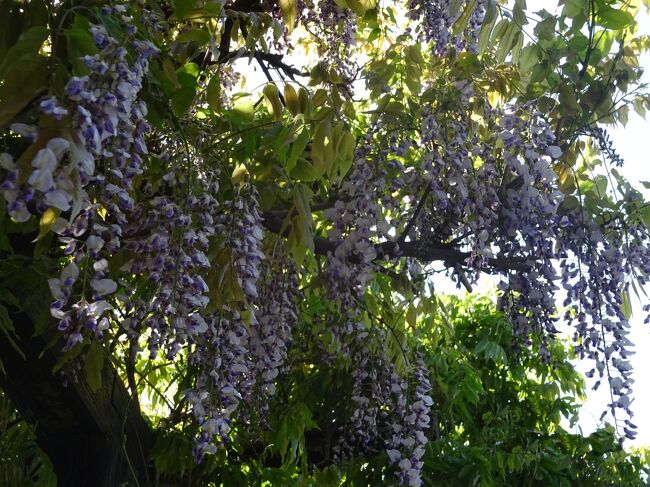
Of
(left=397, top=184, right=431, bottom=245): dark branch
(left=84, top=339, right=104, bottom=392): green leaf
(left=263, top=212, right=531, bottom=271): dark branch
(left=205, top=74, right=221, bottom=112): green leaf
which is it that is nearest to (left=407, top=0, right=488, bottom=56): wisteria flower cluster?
(left=397, top=184, right=431, bottom=245): dark branch

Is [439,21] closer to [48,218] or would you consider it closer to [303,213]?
[303,213]

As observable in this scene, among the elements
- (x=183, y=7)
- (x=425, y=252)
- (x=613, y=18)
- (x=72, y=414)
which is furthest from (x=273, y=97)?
(x=72, y=414)

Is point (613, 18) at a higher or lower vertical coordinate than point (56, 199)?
higher

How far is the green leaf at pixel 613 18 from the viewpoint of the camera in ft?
8.47

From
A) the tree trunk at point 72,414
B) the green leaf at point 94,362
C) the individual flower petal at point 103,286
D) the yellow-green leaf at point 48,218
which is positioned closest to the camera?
the yellow-green leaf at point 48,218

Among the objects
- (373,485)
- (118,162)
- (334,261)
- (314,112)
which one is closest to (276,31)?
(314,112)

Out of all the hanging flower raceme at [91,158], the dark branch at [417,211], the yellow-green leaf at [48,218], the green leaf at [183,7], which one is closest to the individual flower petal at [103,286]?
the hanging flower raceme at [91,158]

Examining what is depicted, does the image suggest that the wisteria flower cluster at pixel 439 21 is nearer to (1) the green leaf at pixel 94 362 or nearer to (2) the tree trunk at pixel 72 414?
(2) the tree trunk at pixel 72 414

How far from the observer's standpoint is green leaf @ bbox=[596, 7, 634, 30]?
8.47 ft

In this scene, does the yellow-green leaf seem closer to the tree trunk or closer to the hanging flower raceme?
the hanging flower raceme

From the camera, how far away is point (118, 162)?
1.51 m

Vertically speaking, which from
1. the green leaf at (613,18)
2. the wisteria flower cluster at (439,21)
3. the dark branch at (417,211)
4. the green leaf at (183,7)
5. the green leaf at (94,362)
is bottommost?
the green leaf at (94,362)

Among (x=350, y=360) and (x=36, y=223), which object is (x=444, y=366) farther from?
Result: (x=36, y=223)

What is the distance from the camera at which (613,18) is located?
259 cm
